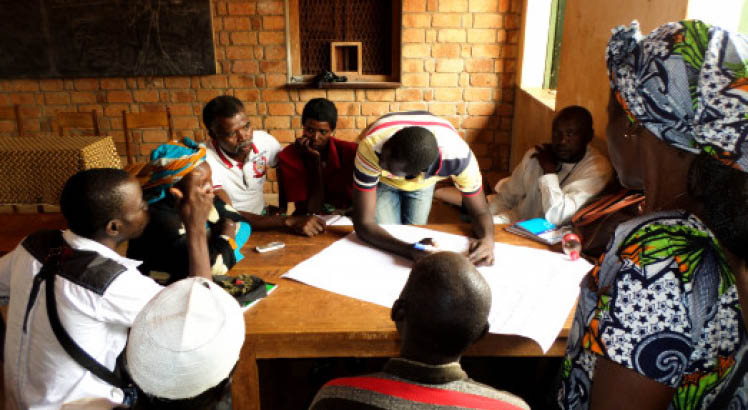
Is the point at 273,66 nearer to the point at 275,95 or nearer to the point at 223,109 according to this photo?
the point at 275,95

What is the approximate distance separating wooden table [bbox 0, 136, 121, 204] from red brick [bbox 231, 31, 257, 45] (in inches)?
71.7

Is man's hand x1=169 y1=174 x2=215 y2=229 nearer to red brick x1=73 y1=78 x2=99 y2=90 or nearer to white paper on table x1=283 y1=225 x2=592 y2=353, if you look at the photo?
white paper on table x1=283 y1=225 x2=592 y2=353

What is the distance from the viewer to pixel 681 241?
716mm

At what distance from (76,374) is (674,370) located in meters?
1.24

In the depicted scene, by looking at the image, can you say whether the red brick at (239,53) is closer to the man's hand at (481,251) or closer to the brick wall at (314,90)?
the brick wall at (314,90)

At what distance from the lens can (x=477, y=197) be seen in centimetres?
198

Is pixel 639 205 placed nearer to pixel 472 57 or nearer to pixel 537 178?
pixel 537 178

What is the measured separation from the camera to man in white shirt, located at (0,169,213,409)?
1171mm

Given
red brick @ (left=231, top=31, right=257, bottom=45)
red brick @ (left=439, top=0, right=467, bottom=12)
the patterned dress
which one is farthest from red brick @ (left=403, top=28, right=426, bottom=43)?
the patterned dress

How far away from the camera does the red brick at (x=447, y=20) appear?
4102mm

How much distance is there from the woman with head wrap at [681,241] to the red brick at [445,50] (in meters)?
3.53

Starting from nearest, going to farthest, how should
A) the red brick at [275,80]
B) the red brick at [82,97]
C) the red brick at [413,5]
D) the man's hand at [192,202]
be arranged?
the man's hand at [192,202] → the red brick at [413,5] → the red brick at [275,80] → the red brick at [82,97]

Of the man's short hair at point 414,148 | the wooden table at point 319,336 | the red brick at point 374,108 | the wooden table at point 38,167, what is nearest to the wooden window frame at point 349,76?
the red brick at point 374,108

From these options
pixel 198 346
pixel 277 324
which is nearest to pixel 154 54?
pixel 277 324
